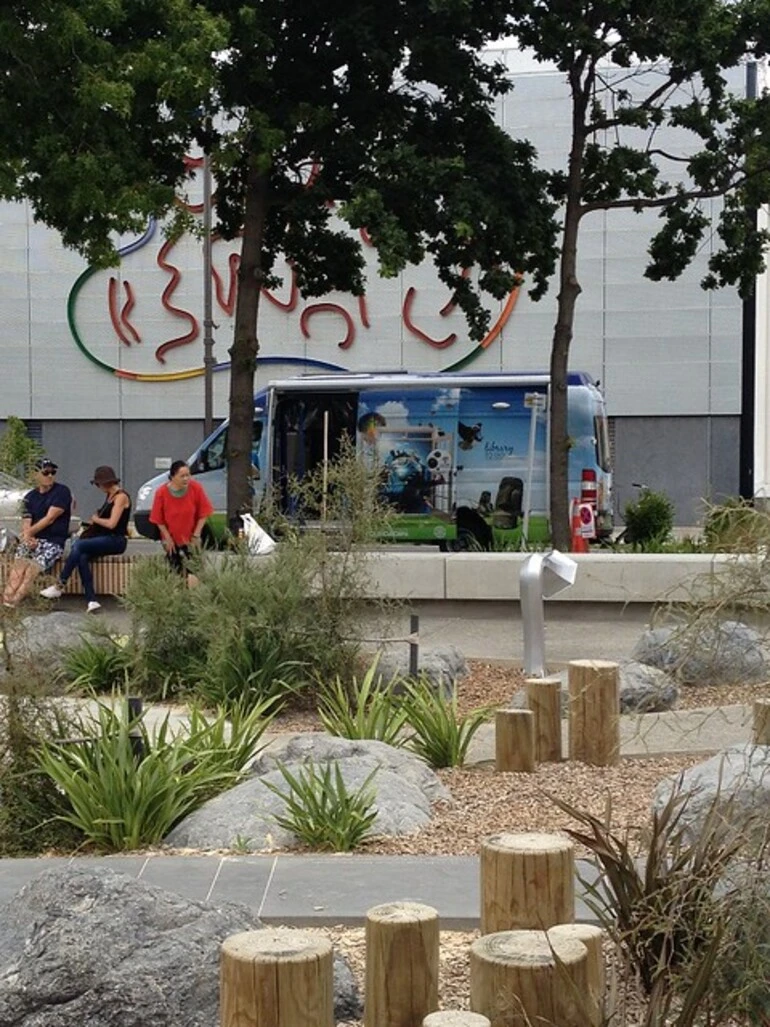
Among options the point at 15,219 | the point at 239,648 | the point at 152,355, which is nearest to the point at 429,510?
the point at 239,648

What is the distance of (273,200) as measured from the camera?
19188 millimetres

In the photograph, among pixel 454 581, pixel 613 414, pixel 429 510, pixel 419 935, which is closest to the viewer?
pixel 419 935

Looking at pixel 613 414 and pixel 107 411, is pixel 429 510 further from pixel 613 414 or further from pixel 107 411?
pixel 107 411

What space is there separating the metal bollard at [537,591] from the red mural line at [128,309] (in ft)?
99.0

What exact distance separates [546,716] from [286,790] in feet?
5.92

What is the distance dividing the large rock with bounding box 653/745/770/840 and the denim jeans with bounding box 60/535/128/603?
8761 millimetres

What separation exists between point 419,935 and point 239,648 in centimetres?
638

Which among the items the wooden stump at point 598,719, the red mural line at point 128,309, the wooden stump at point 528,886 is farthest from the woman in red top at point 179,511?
the red mural line at point 128,309

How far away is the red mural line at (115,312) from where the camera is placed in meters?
39.2

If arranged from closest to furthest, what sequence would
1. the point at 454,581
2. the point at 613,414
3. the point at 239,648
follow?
the point at 239,648 → the point at 454,581 → the point at 613,414

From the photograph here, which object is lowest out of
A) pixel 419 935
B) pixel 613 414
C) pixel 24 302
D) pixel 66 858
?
pixel 66 858

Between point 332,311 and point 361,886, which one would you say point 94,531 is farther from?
point 332,311

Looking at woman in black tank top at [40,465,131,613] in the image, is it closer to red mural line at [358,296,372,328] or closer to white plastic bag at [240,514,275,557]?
white plastic bag at [240,514,275,557]

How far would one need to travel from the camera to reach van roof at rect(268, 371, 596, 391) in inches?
940
